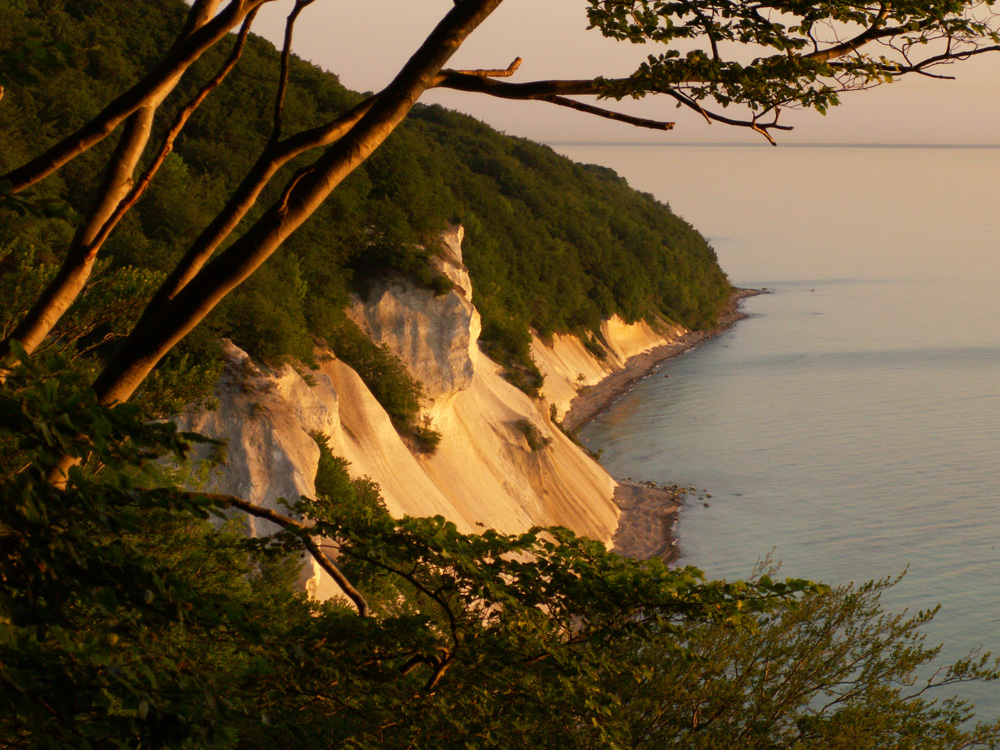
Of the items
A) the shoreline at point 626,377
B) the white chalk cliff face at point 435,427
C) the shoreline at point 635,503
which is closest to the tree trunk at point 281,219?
the white chalk cliff face at point 435,427

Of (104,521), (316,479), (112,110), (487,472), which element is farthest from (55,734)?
(487,472)

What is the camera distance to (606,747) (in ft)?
28.2

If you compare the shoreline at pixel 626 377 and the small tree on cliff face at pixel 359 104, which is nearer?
the small tree on cliff face at pixel 359 104

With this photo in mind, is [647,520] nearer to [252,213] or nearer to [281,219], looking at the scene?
[252,213]

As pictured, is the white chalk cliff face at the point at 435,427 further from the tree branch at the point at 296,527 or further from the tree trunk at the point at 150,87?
the tree trunk at the point at 150,87

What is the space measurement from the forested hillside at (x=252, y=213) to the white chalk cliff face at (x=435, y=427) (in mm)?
1254

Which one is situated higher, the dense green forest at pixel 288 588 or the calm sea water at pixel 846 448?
the dense green forest at pixel 288 588

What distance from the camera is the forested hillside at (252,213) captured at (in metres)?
19.5

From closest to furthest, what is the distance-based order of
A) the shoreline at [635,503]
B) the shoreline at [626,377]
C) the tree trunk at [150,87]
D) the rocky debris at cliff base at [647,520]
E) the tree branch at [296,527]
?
the tree branch at [296,527] → the tree trunk at [150,87] → the rocky debris at cliff base at [647,520] → the shoreline at [635,503] → the shoreline at [626,377]

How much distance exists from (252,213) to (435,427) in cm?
1014

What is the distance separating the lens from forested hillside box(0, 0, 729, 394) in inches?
768

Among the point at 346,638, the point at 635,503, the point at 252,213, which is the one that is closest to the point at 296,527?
the point at 346,638

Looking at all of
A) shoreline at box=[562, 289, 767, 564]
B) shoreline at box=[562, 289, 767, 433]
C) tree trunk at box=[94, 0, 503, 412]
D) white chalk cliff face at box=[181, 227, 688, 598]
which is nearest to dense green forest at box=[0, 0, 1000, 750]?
tree trunk at box=[94, 0, 503, 412]

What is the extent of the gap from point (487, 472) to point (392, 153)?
15333 mm
